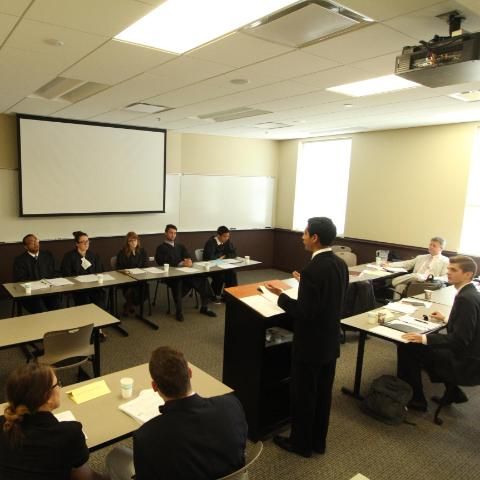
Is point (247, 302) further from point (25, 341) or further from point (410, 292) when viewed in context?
point (410, 292)

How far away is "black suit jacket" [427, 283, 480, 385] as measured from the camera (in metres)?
3.02

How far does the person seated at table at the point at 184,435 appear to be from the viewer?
137cm

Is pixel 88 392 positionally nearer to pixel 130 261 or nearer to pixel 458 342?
pixel 458 342

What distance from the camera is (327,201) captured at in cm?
818

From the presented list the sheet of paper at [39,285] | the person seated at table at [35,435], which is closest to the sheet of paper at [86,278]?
the sheet of paper at [39,285]

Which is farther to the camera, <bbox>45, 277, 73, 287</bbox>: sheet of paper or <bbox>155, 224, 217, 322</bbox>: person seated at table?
<bbox>155, 224, 217, 322</bbox>: person seated at table

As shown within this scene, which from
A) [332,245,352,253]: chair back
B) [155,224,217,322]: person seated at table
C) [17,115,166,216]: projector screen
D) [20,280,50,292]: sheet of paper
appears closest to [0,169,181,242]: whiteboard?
[17,115,166,216]: projector screen

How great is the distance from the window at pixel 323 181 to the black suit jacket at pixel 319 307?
18.0 ft

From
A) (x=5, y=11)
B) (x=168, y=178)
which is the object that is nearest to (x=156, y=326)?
(x=168, y=178)

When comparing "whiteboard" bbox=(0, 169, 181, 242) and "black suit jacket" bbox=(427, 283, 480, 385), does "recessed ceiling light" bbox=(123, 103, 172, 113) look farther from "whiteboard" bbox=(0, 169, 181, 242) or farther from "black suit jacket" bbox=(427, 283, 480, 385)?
"black suit jacket" bbox=(427, 283, 480, 385)

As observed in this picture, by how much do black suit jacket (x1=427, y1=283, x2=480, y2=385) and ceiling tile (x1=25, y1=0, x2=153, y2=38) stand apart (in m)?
3.01

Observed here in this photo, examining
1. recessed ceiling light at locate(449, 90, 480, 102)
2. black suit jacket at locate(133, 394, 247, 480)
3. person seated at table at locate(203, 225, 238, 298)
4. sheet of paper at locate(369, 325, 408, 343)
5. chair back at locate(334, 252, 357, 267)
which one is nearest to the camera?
black suit jacket at locate(133, 394, 247, 480)

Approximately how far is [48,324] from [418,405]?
10.8 ft

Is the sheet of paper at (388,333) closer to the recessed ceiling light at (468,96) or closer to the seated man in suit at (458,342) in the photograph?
the seated man in suit at (458,342)
